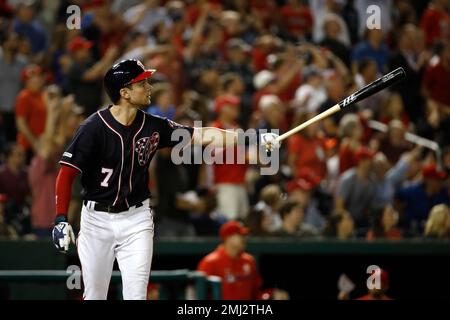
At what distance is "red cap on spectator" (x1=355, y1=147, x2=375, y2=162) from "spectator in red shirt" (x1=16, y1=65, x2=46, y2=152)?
11.0 feet

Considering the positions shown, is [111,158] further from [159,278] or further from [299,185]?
[299,185]

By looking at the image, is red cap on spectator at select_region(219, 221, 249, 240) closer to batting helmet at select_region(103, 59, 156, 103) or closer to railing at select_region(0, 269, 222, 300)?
railing at select_region(0, 269, 222, 300)

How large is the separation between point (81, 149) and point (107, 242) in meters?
0.61

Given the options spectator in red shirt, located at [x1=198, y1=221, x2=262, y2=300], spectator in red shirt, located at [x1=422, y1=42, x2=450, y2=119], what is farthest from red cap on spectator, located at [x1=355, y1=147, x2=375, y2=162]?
spectator in red shirt, located at [x1=422, y1=42, x2=450, y2=119]

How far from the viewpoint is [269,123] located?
12.6 meters

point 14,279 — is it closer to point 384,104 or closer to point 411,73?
point 384,104

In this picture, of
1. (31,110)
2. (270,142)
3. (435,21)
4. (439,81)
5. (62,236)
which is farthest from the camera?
(435,21)

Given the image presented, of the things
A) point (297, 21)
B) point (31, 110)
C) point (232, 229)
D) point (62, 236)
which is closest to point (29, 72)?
point (31, 110)

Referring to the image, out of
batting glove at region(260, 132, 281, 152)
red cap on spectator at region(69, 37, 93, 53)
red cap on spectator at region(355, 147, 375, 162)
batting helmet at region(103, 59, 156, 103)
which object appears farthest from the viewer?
red cap on spectator at region(69, 37, 93, 53)

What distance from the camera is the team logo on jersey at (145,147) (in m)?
7.33

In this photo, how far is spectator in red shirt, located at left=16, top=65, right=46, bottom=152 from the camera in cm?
1225

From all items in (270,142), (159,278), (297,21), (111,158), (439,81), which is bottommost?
(159,278)
